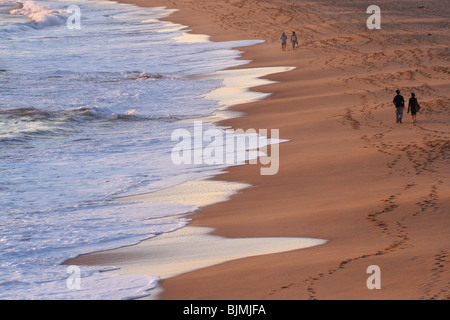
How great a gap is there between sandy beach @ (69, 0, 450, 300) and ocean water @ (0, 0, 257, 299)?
2.49 ft

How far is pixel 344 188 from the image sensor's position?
42.9ft

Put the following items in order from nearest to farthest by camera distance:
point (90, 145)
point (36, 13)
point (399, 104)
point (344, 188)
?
point (344, 188) < point (399, 104) < point (90, 145) < point (36, 13)

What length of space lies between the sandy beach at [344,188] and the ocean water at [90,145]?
0.76m

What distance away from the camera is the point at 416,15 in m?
40.3

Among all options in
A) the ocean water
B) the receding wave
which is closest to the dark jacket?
the ocean water

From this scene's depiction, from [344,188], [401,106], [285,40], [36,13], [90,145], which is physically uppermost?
[36,13]

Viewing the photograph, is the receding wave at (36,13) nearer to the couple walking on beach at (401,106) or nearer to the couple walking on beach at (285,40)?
the couple walking on beach at (285,40)

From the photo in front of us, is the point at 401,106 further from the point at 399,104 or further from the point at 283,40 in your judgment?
the point at 283,40

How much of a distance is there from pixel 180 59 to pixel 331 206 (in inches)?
869

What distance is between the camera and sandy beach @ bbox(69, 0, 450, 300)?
8.83m

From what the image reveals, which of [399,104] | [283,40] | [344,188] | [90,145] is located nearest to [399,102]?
[399,104]

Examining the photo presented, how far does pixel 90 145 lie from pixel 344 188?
7544 mm
